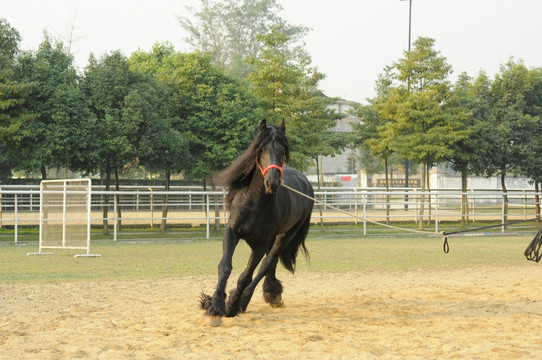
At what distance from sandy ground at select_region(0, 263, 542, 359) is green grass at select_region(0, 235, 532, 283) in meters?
1.51

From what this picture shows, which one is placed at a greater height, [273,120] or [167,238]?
[273,120]

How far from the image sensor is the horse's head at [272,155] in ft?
19.7

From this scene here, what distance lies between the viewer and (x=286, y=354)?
5.00 meters

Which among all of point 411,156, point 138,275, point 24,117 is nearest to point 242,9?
point 411,156

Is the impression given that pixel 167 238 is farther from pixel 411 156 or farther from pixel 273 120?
pixel 411 156

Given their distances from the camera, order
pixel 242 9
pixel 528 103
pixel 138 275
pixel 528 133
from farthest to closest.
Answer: pixel 242 9, pixel 528 103, pixel 528 133, pixel 138 275

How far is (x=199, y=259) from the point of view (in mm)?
13836

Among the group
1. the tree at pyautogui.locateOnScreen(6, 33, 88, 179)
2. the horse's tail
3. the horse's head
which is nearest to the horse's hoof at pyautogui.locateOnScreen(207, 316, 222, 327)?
the horse's head

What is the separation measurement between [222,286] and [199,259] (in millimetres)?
7649

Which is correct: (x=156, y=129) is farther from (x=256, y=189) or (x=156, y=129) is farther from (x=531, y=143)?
(x=531, y=143)

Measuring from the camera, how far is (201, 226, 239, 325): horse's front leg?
20.2 ft

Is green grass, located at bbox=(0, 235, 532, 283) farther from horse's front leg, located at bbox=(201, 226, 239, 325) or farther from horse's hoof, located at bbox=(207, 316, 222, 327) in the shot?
horse's hoof, located at bbox=(207, 316, 222, 327)

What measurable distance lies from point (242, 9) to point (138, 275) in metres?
48.8

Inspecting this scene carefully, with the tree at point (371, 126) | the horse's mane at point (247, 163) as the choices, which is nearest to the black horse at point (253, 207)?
the horse's mane at point (247, 163)
